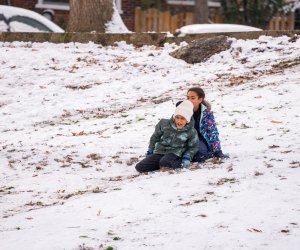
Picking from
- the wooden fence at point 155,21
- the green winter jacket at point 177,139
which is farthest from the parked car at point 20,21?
the green winter jacket at point 177,139

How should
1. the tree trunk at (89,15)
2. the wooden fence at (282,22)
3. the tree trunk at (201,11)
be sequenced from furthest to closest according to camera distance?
the wooden fence at (282,22) < the tree trunk at (201,11) < the tree trunk at (89,15)

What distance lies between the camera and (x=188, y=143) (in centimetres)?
653

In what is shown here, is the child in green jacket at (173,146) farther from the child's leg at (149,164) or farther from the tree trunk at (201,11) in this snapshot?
the tree trunk at (201,11)

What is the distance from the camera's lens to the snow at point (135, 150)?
426 centimetres

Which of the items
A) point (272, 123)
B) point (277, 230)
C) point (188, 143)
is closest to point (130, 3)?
point (272, 123)

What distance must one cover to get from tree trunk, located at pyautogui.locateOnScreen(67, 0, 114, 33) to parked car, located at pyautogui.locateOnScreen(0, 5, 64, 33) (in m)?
1.10

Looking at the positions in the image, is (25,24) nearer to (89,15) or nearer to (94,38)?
(89,15)

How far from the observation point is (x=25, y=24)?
53.5 ft

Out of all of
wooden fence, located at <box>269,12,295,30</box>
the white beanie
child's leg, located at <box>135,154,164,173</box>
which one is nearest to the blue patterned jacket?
the white beanie

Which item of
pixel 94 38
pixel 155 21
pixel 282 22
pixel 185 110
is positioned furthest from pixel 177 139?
pixel 282 22

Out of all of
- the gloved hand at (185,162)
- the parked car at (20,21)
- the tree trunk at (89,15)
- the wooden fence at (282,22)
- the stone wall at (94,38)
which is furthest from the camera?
the wooden fence at (282,22)

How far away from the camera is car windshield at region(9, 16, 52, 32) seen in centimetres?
1619

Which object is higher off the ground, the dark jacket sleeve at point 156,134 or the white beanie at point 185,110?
Result: the white beanie at point 185,110

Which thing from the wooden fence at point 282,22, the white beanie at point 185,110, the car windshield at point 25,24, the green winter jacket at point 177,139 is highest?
the wooden fence at point 282,22
